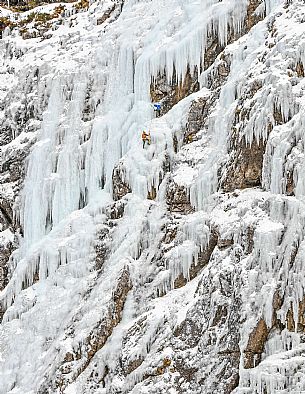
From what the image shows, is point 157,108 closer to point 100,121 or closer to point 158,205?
point 100,121

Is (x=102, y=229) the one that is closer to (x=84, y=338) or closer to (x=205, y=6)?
(x=84, y=338)

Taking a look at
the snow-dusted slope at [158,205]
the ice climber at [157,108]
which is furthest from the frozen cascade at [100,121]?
the ice climber at [157,108]

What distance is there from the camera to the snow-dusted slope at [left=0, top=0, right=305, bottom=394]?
13227 mm

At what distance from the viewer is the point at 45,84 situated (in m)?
22.7

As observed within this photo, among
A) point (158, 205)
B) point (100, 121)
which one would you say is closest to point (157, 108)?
point (100, 121)

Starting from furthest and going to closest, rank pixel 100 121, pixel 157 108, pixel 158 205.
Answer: pixel 100 121
pixel 157 108
pixel 158 205

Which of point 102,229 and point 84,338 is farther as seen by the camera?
point 102,229

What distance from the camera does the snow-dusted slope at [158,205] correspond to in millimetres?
13227

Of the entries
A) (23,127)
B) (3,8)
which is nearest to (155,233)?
(23,127)

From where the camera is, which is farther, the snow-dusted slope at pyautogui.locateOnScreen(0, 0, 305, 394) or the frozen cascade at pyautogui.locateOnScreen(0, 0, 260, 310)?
the frozen cascade at pyautogui.locateOnScreen(0, 0, 260, 310)

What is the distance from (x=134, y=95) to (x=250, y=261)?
315 inches

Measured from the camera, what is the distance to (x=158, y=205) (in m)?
16.7

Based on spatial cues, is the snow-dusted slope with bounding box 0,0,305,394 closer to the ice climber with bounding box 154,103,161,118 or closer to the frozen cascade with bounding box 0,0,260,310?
the frozen cascade with bounding box 0,0,260,310

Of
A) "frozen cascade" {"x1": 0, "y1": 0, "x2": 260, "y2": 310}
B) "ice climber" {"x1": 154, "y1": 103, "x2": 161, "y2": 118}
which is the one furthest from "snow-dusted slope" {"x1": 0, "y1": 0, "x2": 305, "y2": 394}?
"ice climber" {"x1": 154, "y1": 103, "x2": 161, "y2": 118}
